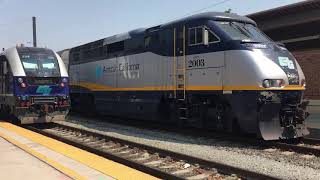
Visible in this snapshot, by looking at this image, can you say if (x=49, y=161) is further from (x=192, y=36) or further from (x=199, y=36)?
(x=192, y=36)

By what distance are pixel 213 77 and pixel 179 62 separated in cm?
163

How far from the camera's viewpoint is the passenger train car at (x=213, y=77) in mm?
11625

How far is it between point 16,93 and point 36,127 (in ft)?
5.13

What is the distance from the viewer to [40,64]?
17984mm

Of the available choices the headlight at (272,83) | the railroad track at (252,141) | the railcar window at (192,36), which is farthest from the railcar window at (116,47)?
the headlight at (272,83)

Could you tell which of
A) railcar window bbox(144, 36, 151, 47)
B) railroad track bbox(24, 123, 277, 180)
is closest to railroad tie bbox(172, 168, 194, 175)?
railroad track bbox(24, 123, 277, 180)

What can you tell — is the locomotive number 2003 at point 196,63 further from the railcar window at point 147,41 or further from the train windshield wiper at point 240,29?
the railcar window at point 147,41

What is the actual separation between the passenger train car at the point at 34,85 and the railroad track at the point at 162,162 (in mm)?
3855

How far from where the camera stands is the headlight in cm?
1145

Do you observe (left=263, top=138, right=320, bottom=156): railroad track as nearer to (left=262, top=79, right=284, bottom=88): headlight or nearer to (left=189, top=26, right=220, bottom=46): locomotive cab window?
(left=262, top=79, right=284, bottom=88): headlight

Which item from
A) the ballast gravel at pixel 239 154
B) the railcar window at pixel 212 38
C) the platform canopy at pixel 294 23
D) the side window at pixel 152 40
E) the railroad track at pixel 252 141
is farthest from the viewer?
the platform canopy at pixel 294 23

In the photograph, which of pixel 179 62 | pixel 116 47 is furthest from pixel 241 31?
pixel 116 47

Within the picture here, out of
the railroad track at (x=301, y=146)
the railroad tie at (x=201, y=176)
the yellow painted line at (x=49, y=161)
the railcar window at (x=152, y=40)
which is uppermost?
the railcar window at (x=152, y=40)

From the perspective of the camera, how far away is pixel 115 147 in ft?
39.7
